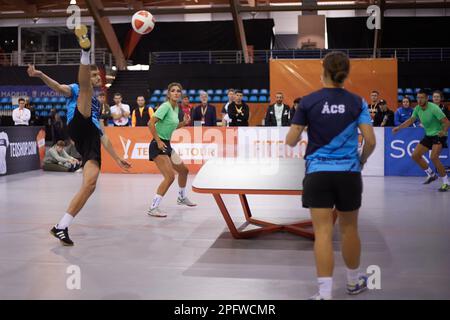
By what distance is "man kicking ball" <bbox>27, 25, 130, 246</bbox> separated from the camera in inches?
203

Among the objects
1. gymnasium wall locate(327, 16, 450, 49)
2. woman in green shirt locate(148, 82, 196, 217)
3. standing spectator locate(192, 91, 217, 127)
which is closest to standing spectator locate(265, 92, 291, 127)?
standing spectator locate(192, 91, 217, 127)

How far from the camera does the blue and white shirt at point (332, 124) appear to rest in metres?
3.36

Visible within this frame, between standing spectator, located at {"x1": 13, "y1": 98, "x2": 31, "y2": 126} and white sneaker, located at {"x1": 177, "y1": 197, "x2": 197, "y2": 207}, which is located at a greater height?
standing spectator, located at {"x1": 13, "y1": 98, "x2": 31, "y2": 126}

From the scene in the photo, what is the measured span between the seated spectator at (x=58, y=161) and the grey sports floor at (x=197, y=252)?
4.38 m

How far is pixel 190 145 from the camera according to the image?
40.2 feet

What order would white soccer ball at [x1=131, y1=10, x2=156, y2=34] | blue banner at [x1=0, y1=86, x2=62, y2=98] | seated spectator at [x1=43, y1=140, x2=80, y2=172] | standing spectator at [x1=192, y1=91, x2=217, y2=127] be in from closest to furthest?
white soccer ball at [x1=131, y1=10, x2=156, y2=34] < standing spectator at [x1=192, y1=91, x2=217, y2=127] < seated spectator at [x1=43, y1=140, x2=80, y2=172] < blue banner at [x1=0, y1=86, x2=62, y2=98]

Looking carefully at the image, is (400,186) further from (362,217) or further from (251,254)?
(251,254)

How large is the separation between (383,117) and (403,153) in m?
1.28

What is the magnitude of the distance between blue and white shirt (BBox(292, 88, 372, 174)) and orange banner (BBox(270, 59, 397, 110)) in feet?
43.8

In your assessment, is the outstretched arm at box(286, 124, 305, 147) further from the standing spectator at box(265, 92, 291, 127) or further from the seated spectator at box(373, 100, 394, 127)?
the seated spectator at box(373, 100, 394, 127)

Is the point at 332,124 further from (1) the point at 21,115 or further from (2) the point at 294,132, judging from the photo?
(1) the point at 21,115

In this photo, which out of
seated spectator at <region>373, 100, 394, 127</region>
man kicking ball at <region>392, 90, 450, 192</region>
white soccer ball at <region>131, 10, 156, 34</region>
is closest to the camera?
man kicking ball at <region>392, 90, 450, 192</region>

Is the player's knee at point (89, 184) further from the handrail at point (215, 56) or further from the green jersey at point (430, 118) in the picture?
the handrail at point (215, 56)
